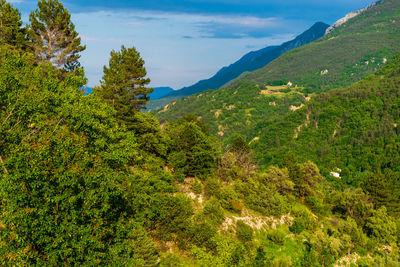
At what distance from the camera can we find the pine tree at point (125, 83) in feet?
131

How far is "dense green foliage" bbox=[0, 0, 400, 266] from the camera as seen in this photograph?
1321cm

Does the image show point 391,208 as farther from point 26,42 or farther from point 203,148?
point 26,42

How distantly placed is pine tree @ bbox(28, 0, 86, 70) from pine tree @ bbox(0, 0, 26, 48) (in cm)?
168

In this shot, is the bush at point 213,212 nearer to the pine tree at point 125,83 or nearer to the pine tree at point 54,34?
the pine tree at point 125,83

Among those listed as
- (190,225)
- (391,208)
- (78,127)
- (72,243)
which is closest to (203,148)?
(190,225)

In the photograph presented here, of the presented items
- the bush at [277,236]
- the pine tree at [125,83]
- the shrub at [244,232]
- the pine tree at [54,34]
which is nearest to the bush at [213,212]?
the shrub at [244,232]

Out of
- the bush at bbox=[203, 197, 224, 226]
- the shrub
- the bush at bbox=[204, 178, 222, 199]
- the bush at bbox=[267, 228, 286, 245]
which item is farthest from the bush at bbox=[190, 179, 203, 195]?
the bush at bbox=[267, 228, 286, 245]

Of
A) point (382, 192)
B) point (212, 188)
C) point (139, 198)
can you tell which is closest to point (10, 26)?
point (139, 198)

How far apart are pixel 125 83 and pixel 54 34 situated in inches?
531

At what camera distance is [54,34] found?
41.3 meters

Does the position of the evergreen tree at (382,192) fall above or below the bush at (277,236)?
below

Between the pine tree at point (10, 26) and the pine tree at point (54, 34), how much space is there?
1.68 meters

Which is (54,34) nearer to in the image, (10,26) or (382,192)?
(10,26)

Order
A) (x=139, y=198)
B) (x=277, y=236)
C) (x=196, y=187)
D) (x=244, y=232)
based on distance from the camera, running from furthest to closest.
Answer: (x=196, y=187) → (x=277, y=236) → (x=244, y=232) → (x=139, y=198)
